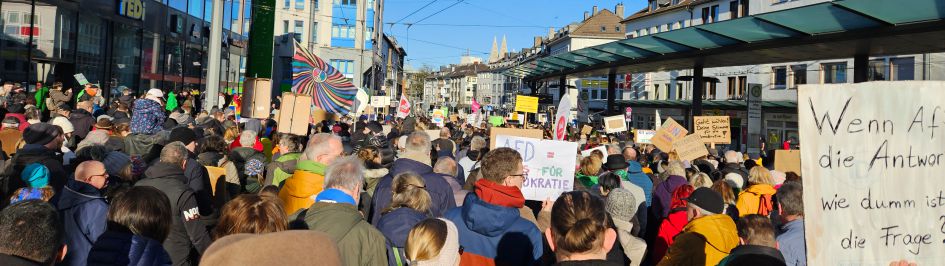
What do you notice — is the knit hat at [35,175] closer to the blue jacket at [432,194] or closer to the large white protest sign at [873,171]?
the blue jacket at [432,194]

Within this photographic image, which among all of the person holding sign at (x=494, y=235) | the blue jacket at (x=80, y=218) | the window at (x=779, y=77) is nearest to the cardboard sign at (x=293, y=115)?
the blue jacket at (x=80, y=218)

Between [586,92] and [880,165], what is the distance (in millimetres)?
84063

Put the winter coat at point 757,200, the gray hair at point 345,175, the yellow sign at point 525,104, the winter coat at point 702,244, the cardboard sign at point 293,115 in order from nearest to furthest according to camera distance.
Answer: the gray hair at point 345,175, the winter coat at point 702,244, the winter coat at point 757,200, the cardboard sign at point 293,115, the yellow sign at point 525,104

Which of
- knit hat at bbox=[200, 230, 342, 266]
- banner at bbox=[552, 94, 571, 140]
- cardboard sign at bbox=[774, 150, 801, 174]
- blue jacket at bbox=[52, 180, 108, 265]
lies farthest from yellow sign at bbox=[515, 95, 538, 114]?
knit hat at bbox=[200, 230, 342, 266]

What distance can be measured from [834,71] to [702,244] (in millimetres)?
43061

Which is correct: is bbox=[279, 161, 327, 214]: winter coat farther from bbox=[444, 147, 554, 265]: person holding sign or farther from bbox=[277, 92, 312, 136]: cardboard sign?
bbox=[277, 92, 312, 136]: cardboard sign

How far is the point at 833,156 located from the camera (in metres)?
3.85

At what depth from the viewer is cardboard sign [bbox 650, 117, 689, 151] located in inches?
555

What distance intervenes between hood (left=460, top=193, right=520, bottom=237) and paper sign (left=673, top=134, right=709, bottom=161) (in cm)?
834

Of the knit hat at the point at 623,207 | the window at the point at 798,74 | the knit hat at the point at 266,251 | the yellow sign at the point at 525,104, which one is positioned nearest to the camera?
the knit hat at the point at 266,251

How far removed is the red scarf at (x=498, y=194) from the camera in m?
5.47

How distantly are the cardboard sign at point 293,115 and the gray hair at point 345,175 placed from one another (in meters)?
6.89

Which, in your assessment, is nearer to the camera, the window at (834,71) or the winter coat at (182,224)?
the winter coat at (182,224)

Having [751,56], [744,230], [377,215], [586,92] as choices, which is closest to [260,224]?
[377,215]
